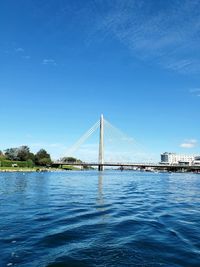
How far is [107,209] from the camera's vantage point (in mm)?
26578

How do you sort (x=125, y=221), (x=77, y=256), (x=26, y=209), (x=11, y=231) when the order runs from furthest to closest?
(x=26, y=209) < (x=125, y=221) < (x=11, y=231) < (x=77, y=256)

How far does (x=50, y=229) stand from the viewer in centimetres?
1798

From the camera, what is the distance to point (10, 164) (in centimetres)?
18725

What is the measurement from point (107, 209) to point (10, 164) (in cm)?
16803

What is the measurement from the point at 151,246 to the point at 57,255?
13.4 ft

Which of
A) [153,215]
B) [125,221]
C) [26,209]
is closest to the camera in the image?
[125,221]

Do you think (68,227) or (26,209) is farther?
(26,209)

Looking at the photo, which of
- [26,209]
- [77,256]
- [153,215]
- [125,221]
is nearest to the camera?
[77,256]

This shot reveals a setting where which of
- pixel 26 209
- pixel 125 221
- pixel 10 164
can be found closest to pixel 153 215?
pixel 125 221

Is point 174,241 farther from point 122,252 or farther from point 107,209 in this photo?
point 107,209

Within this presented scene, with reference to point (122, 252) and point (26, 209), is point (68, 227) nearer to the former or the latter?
point (122, 252)

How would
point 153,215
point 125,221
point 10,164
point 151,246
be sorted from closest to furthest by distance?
1. point 151,246
2. point 125,221
3. point 153,215
4. point 10,164

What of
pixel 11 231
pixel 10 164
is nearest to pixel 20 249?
pixel 11 231

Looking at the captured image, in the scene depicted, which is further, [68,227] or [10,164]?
[10,164]
